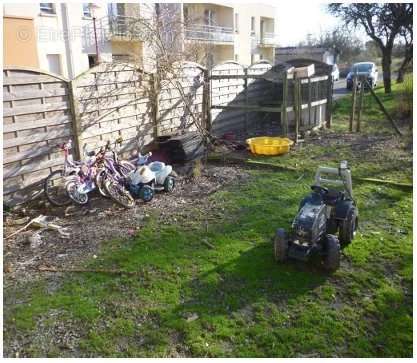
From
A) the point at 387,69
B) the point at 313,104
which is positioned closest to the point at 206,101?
the point at 313,104

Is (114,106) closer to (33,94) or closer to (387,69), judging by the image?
(33,94)

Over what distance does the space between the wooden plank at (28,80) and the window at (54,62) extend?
12.0 metres

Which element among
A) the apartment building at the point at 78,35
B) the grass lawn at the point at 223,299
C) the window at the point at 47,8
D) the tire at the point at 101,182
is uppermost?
the window at the point at 47,8

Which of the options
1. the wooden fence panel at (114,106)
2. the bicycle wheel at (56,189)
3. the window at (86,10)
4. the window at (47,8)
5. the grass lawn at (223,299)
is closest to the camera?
the grass lawn at (223,299)

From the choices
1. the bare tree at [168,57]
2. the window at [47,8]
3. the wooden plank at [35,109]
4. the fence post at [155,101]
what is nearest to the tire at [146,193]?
the wooden plank at [35,109]

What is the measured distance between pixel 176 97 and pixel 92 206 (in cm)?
394

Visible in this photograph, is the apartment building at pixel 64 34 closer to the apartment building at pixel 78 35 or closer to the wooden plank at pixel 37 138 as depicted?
the apartment building at pixel 78 35

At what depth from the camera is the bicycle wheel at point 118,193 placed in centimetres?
571

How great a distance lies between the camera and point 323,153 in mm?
8562

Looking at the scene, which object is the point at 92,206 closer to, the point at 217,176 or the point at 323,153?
the point at 217,176

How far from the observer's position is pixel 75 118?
634cm

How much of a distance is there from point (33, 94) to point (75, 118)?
0.83m

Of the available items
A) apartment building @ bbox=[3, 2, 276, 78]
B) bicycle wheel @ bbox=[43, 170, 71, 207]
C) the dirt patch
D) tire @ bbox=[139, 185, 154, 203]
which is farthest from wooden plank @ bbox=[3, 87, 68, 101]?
apartment building @ bbox=[3, 2, 276, 78]

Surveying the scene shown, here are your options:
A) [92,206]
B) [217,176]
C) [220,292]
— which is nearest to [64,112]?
[92,206]
